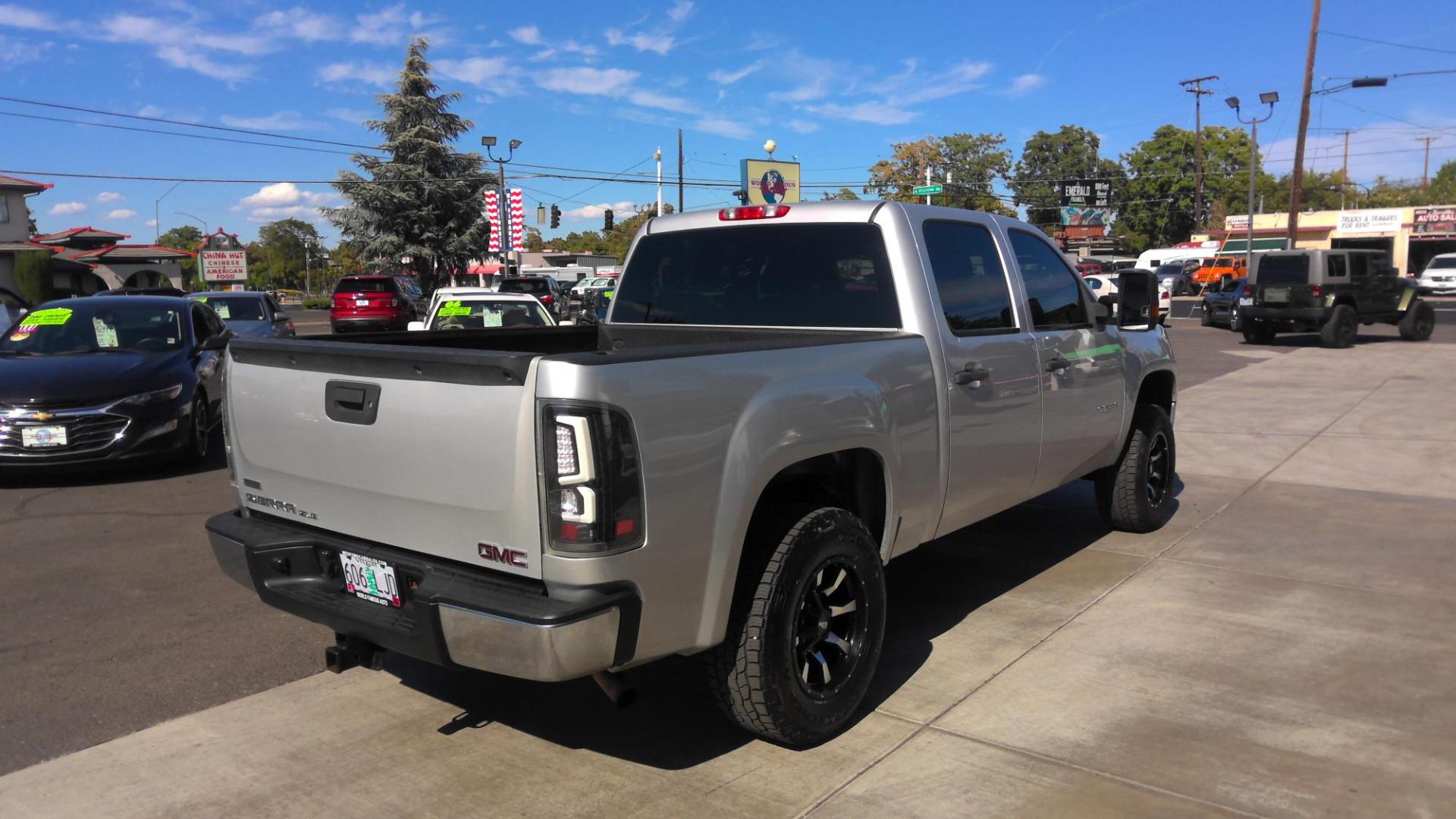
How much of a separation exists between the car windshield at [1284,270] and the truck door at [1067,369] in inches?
685

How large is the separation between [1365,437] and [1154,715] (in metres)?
7.94

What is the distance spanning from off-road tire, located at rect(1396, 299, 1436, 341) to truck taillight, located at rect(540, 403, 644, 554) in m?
23.7

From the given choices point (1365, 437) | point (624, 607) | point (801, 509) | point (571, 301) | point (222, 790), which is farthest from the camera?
point (571, 301)

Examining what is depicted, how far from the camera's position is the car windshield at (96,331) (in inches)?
362

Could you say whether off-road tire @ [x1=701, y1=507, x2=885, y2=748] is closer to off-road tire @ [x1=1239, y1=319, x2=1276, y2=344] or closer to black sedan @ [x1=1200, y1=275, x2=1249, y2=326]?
off-road tire @ [x1=1239, y1=319, x2=1276, y2=344]

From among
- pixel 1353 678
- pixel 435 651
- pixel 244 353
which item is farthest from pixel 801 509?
pixel 1353 678

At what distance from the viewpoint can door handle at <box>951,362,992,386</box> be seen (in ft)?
14.4

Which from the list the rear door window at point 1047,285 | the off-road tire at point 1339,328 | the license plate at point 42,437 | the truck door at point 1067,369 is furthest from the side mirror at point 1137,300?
the off-road tire at point 1339,328

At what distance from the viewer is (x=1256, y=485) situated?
822 centimetres

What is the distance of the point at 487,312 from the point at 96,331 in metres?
4.66

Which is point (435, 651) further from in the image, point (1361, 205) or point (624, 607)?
point (1361, 205)

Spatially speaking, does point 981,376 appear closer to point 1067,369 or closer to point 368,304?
point 1067,369

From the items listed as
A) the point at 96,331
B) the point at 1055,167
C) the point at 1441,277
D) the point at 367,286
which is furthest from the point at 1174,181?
the point at 96,331

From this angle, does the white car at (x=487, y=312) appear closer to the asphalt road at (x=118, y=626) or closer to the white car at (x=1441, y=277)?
the asphalt road at (x=118, y=626)
